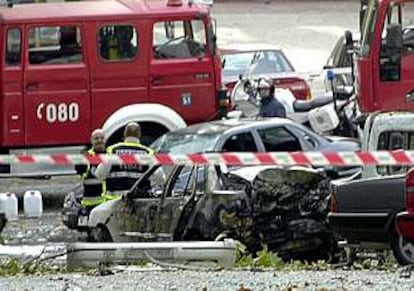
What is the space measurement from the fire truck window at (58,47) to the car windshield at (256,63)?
523cm

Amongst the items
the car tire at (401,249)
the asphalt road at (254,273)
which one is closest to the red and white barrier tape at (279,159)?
the car tire at (401,249)

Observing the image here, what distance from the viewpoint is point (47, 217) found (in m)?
20.3

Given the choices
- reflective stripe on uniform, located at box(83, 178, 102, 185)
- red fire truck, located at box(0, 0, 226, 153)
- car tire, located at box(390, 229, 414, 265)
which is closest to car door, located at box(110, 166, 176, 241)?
reflective stripe on uniform, located at box(83, 178, 102, 185)

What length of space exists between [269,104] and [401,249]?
832cm

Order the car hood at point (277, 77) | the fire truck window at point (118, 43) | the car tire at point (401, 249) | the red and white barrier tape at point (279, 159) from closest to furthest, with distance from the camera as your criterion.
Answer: the car tire at point (401, 249) < the red and white barrier tape at point (279, 159) < the fire truck window at point (118, 43) < the car hood at point (277, 77)

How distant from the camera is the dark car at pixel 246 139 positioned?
18500mm

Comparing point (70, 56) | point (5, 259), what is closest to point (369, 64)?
point (70, 56)

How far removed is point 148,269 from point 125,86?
9942mm

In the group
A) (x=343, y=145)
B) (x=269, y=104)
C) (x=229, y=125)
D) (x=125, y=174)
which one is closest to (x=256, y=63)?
(x=269, y=104)

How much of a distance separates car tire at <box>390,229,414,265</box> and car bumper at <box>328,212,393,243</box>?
0.09m

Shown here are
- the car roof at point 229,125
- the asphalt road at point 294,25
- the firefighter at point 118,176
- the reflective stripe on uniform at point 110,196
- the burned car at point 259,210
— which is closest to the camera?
the burned car at point 259,210

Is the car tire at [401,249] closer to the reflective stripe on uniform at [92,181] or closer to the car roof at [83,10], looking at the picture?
the reflective stripe on uniform at [92,181]

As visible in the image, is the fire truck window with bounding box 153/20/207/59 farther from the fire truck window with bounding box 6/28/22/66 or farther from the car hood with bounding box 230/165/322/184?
the car hood with bounding box 230/165/322/184

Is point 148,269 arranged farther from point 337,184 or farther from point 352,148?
point 352,148
